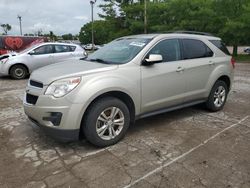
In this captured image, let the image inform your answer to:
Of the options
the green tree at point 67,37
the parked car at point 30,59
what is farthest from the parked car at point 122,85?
the green tree at point 67,37

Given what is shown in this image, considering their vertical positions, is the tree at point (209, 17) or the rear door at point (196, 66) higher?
the tree at point (209, 17)

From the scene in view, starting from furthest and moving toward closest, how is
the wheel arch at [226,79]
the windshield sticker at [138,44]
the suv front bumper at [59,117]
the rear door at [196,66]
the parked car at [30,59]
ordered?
1. the parked car at [30,59]
2. the wheel arch at [226,79]
3. the rear door at [196,66]
4. the windshield sticker at [138,44]
5. the suv front bumper at [59,117]

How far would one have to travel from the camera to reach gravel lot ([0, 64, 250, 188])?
9.91 feet

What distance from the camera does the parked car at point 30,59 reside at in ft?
34.7

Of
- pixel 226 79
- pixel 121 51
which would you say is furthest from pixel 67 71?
pixel 226 79

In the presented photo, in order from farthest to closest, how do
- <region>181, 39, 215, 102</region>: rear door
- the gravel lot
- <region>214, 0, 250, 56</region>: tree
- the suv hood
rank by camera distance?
<region>214, 0, 250, 56</region>: tree → <region>181, 39, 215, 102</region>: rear door → the suv hood → the gravel lot

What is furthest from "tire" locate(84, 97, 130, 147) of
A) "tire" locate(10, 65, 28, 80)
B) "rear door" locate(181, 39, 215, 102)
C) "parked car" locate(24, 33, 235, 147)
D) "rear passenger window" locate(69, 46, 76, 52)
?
"rear passenger window" locate(69, 46, 76, 52)

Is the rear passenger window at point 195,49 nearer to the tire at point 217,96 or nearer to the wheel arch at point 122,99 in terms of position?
the tire at point 217,96

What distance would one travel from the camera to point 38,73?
395cm

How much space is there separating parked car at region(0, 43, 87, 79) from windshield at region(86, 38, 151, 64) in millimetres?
5638

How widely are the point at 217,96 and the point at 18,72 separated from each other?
8185 millimetres

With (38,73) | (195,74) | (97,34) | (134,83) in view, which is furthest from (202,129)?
(97,34)

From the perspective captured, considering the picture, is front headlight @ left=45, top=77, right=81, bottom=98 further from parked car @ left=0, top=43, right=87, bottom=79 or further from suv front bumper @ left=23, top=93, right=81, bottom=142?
parked car @ left=0, top=43, right=87, bottom=79

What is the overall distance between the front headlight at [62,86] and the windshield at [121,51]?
896 mm
